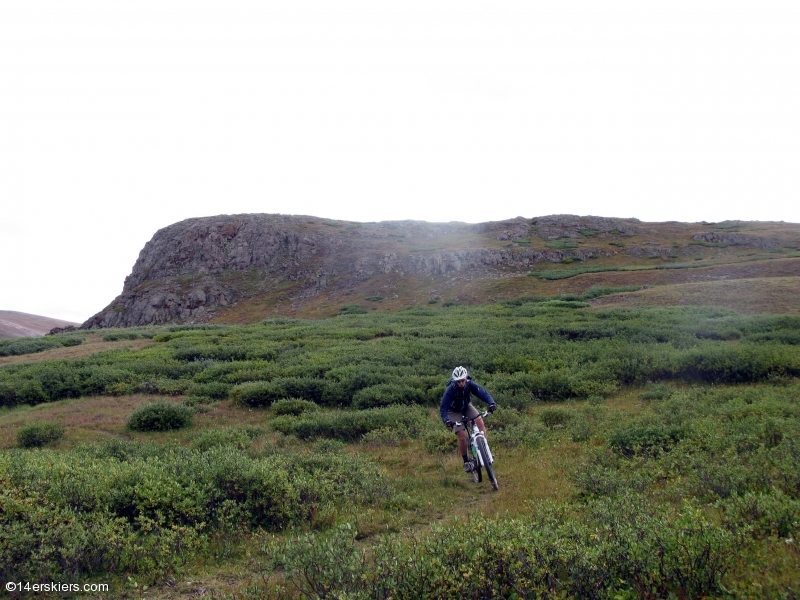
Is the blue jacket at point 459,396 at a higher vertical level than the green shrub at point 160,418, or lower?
higher

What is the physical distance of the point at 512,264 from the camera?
57031 millimetres

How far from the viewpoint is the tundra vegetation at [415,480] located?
169 inches

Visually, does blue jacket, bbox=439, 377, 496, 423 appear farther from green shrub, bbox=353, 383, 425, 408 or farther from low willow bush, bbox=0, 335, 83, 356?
low willow bush, bbox=0, 335, 83, 356

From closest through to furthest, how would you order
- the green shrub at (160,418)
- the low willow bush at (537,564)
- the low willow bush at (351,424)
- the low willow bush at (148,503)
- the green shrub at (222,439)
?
the low willow bush at (537,564), the low willow bush at (148,503), the green shrub at (222,439), the low willow bush at (351,424), the green shrub at (160,418)

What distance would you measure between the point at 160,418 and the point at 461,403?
8928 mm

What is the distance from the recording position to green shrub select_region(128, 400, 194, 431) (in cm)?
1332

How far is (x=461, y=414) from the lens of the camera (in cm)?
902

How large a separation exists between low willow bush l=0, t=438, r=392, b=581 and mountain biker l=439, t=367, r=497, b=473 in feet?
5.07

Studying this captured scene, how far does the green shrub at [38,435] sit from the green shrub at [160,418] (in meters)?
1.67

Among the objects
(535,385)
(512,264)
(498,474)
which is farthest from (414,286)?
(498,474)

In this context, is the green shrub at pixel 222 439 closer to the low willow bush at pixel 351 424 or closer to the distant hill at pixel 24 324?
the low willow bush at pixel 351 424

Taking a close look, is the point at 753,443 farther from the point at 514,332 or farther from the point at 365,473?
the point at 514,332

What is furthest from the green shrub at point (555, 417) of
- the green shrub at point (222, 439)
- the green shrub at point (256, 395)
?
the green shrub at point (256, 395)

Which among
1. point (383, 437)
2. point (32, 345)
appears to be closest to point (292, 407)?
point (383, 437)
